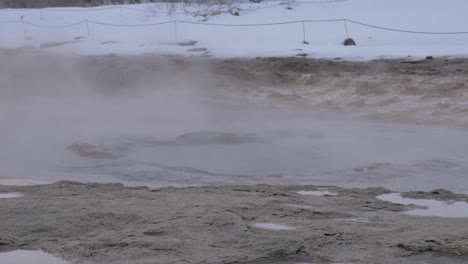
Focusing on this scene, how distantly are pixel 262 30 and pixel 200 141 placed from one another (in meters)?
9.23

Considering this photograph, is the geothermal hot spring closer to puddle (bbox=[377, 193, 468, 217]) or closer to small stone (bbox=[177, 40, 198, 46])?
puddle (bbox=[377, 193, 468, 217])

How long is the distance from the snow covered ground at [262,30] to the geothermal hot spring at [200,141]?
2767 mm

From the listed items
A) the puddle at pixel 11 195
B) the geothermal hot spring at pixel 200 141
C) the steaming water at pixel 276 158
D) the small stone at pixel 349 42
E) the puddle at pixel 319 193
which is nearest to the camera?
→ the puddle at pixel 11 195

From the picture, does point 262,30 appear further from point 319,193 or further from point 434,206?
point 434,206

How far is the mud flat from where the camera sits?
3.73m

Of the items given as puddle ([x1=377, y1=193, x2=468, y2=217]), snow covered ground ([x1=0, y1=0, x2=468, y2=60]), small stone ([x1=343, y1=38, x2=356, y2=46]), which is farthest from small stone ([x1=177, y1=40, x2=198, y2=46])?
puddle ([x1=377, y1=193, x2=468, y2=217])

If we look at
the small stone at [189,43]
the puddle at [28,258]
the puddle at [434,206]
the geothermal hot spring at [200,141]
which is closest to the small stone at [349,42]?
the geothermal hot spring at [200,141]

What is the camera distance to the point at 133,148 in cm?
829

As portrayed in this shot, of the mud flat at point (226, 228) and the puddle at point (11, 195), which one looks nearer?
the mud flat at point (226, 228)

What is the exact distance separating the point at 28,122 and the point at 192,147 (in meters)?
3.24

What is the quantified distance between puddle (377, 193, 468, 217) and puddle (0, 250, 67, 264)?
2427mm

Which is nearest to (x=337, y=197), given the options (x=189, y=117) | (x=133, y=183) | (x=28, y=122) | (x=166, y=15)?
(x=133, y=183)

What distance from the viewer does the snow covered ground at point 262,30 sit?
14.6 meters

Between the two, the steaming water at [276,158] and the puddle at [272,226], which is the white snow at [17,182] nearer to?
the steaming water at [276,158]
